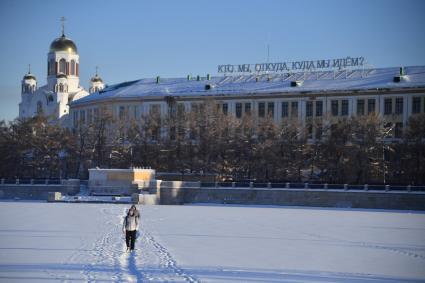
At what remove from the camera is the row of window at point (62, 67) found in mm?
121200

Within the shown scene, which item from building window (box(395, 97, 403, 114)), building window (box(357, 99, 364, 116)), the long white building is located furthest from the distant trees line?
building window (box(357, 99, 364, 116))

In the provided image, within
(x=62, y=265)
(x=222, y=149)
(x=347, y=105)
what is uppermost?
(x=347, y=105)

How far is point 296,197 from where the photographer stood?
6003cm

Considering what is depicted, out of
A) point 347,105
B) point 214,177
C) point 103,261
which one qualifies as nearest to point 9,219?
point 103,261

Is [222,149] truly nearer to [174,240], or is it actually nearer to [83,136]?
[83,136]

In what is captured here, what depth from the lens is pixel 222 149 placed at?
72.2m

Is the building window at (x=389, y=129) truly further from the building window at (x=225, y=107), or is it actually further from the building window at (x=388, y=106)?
the building window at (x=225, y=107)

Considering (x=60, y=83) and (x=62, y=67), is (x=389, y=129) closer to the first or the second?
(x=60, y=83)

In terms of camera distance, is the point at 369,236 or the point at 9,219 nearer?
the point at 369,236

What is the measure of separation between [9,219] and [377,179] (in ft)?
125

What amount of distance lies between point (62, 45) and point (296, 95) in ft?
161

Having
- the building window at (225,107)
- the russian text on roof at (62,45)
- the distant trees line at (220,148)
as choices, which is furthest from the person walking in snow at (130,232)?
the russian text on roof at (62,45)

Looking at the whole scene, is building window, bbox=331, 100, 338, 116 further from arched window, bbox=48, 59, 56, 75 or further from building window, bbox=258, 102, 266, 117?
arched window, bbox=48, 59, 56, 75

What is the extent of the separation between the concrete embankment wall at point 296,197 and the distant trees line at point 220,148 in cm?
636
